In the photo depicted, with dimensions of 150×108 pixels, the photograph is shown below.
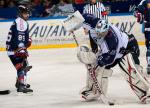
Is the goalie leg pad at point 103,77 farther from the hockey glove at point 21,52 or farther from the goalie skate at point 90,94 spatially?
the hockey glove at point 21,52

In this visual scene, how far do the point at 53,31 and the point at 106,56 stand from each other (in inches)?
290

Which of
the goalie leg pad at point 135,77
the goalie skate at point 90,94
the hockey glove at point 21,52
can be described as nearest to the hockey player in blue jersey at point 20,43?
the hockey glove at point 21,52

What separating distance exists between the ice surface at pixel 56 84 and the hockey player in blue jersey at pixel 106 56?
0.76 ft

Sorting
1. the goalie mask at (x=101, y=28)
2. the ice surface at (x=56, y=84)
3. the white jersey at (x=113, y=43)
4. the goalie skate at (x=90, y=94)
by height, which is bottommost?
the ice surface at (x=56, y=84)

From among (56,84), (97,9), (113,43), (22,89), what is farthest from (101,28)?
(97,9)

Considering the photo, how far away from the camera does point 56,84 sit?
8.76 metres

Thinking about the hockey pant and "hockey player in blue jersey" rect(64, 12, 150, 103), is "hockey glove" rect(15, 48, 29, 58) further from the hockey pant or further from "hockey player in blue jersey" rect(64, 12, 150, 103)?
"hockey player in blue jersey" rect(64, 12, 150, 103)

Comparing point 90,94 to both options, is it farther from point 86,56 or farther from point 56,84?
point 56,84

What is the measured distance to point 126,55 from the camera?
6840mm

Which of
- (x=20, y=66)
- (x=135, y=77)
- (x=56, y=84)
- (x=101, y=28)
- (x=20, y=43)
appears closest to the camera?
(x=101, y=28)

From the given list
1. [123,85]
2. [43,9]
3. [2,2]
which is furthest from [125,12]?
[123,85]

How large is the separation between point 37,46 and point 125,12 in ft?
7.55

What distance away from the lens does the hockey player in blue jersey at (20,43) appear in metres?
7.68

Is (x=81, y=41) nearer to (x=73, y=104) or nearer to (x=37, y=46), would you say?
(x=37, y=46)
